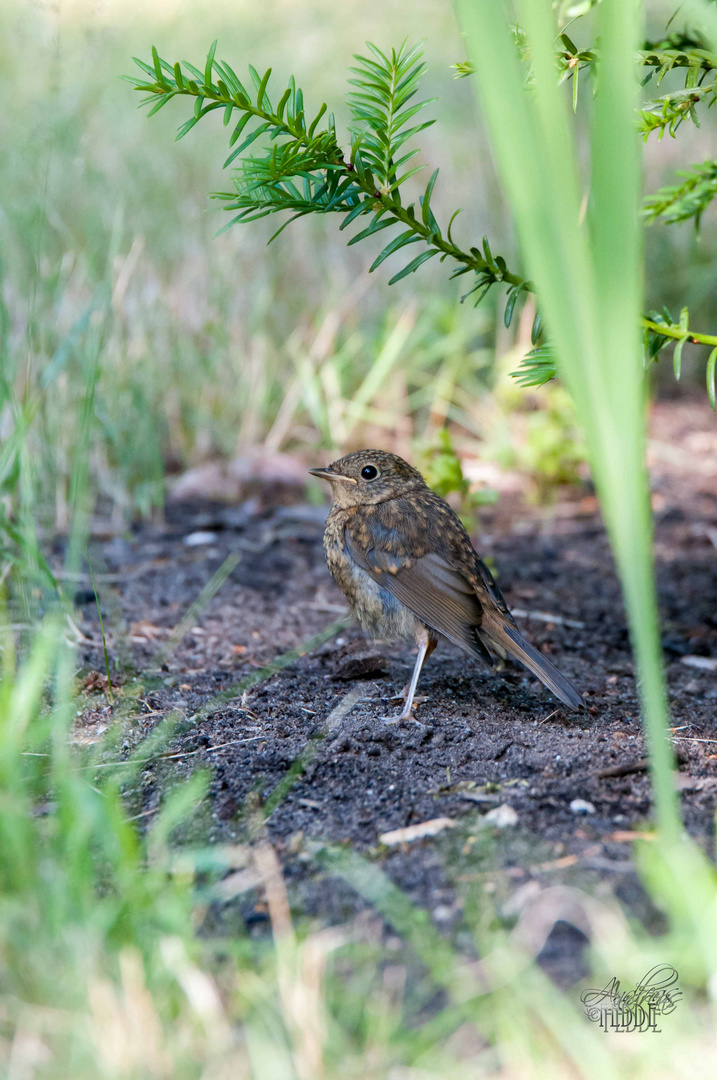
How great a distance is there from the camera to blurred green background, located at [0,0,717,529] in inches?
200

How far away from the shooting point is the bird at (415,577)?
3.27m

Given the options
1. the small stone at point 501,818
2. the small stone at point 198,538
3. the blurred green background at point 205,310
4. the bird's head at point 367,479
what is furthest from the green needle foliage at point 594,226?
the small stone at point 198,538

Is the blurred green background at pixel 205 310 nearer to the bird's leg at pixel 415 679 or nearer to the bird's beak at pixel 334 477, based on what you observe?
the bird's beak at pixel 334 477

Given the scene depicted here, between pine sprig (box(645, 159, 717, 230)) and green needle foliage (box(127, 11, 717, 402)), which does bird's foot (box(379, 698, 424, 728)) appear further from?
pine sprig (box(645, 159, 717, 230))

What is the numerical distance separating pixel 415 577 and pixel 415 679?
41 centimetres

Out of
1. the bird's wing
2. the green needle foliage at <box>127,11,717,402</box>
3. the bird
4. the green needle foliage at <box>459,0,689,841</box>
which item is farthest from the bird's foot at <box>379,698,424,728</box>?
the green needle foliage at <box>459,0,689,841</box>

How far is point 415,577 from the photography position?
11.2 feet

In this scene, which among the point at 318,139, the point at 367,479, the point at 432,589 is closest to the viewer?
the point at 318,139

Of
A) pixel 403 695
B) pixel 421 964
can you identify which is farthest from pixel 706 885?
pixel 403 695

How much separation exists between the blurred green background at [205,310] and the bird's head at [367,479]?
4.06 ft

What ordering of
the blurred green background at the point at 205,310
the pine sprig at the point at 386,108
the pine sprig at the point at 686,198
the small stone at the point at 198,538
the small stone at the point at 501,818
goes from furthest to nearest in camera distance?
the blurred green background at the point at 205,310
the small stone at the point at 198,538
the pine sprig at the point at 686,198
the pine sprig at the point at 386,108
the small stone at the point at 501,818

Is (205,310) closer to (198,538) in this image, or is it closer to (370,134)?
(198,538)

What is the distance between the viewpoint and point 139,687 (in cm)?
313

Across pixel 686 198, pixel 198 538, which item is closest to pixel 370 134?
pixel 686 198
